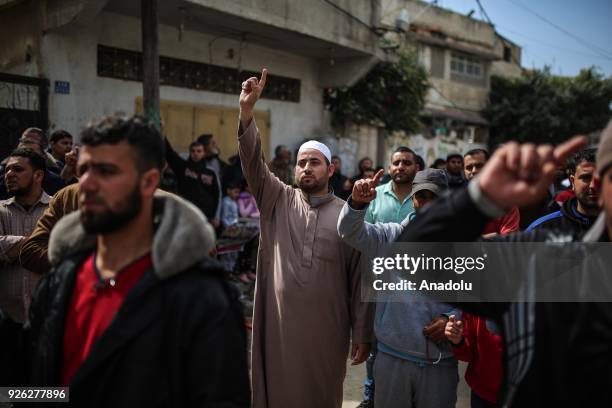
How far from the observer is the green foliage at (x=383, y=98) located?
43.9 feet

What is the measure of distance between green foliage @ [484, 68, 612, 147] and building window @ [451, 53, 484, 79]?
1375 millimetres

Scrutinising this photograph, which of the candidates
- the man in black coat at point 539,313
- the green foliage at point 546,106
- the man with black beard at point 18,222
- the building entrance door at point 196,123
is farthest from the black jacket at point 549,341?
the green foliage at point 546,106

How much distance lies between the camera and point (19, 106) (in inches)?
301

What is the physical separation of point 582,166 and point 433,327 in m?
1.34

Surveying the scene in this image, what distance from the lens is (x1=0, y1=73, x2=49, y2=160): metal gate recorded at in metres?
7.42

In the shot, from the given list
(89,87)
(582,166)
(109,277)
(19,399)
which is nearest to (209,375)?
(109,277)

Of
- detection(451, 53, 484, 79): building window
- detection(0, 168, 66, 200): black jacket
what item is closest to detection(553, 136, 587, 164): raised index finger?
detection(0, 168, 66, 200): black jacket

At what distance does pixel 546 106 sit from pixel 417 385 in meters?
23.9

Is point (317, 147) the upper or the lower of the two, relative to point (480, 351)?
upper

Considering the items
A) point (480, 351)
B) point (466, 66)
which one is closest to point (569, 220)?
point (480, 351)

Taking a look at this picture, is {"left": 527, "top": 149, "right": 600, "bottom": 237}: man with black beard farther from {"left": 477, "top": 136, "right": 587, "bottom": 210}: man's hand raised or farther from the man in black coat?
{"left": 477, "top": 136, "right": 587, "bottom": 210}: man's hand raised

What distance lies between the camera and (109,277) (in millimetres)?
1864

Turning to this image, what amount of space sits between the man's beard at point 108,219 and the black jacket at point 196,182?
585 centimetres

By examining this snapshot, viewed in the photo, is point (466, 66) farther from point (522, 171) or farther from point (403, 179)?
point (522, 171)
